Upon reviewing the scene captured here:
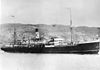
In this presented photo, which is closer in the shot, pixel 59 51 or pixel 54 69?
pixel 54 69

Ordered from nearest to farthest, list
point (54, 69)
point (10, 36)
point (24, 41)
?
point (54, 69) → point (10, 36) → point (24, 41)

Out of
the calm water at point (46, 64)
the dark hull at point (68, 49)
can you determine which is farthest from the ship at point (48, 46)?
the calm water at point (46, 64)

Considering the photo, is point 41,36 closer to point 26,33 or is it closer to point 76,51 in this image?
point 26,33

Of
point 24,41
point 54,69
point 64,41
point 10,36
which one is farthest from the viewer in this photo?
point 64,41

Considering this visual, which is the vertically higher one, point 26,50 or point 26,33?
point 26,33

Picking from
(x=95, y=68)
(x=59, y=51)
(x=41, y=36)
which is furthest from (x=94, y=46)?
(x=95, y=68)

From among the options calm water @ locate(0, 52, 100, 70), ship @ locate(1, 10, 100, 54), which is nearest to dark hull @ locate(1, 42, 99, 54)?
ship @ locate(1, 10, 100, 54)

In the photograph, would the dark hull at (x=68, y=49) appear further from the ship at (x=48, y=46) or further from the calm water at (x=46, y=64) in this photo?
the calm water at (x=46, y=64)

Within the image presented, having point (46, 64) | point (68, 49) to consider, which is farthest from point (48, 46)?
point (46, 64)
